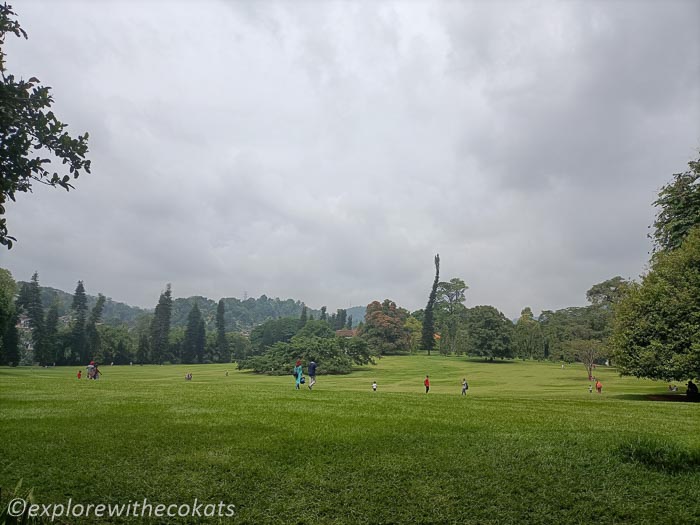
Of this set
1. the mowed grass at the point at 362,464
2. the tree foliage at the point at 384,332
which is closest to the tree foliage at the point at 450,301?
the tree foliage at the point at 384,332

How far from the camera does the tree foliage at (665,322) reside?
2983cm

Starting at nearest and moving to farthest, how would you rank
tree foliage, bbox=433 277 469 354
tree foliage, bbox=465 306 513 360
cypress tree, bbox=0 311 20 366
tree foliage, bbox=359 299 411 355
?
cypress tree, bbox=0 311 20 366
tree foliage, bbox=465 306 513 360
tree foliage, bbox=359 299 411 355
tree foliage, bbox=433 277 469 354

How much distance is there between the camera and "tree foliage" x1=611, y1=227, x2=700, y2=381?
97.9 feet

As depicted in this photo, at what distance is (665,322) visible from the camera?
31453mm

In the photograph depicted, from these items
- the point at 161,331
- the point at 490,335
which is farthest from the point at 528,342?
the point at 161,331

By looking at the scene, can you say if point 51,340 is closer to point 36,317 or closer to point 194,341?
point 36,317

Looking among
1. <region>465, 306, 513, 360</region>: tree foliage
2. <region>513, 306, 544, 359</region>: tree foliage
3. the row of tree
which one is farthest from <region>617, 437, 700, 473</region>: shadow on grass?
<region>513, 306, 544, 359</region>: tree foliage

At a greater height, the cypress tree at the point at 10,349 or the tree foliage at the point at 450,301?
the tree foliage at the point at 450,301

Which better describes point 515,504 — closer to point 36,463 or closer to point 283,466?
point 283,466

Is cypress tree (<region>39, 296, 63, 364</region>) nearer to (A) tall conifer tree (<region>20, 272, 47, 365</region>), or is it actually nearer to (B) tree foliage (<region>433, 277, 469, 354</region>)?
(A) tall conifer tree (<region>20, 272, 47, 365</region>)

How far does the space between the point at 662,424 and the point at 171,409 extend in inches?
709

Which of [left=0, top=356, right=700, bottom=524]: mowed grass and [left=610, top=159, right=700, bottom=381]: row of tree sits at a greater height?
[left=610, top=159, right=700, bottom=381]: row of tree

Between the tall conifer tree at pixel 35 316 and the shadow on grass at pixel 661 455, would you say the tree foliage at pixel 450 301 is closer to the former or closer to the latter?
the tall conifer tree at pixel 35 316

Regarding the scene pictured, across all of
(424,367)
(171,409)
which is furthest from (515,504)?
(424,367)
